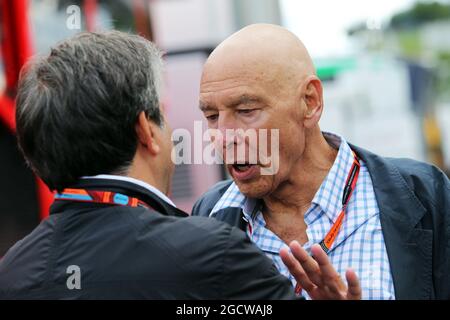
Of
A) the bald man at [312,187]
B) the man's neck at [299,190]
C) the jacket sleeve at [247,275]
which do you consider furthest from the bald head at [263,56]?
the jacket sleeve at [247,275]

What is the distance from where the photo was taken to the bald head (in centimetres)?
250

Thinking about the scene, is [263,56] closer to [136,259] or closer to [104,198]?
[104,198]

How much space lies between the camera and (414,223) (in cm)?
242

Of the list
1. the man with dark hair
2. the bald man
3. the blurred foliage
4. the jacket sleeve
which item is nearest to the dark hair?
the man with dark hair

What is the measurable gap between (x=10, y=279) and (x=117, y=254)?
309mm

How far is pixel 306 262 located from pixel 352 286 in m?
0.13

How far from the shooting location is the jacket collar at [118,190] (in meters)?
2.01

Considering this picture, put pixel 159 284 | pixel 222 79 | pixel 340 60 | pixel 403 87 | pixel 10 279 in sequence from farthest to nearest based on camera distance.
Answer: pixel 403 87
pixel 340 60
pixel 222 79
pixel 10 279
pixel 159 284

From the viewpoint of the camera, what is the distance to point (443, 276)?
2.39 meters

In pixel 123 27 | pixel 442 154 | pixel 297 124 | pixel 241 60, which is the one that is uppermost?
pixel 123 27

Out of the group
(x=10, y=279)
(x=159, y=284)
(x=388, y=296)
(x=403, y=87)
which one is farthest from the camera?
(x=403, y=87)

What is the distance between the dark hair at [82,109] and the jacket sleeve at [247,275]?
37 centimetres
